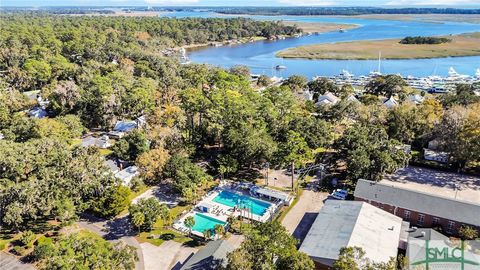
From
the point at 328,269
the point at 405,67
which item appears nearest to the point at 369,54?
the point at 405,67

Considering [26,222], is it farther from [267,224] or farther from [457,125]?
[457,125]

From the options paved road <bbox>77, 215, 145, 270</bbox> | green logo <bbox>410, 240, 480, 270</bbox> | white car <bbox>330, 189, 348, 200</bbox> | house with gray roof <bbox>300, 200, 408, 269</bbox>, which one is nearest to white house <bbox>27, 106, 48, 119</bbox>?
paved road <bbox>77, 215, 145, 270</bbox>

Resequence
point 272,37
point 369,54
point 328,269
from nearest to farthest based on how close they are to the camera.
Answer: point 328,269 < point 369,54 < point 272,37

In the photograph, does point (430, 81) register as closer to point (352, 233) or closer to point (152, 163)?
point (352, 233)

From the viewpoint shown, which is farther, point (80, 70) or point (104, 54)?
point (104, 54)

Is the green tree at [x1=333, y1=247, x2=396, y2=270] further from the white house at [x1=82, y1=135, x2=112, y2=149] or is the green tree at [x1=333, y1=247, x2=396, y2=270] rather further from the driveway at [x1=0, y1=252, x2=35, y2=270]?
the white house at [x1=82, y1=135, x2=112, y2=149]
